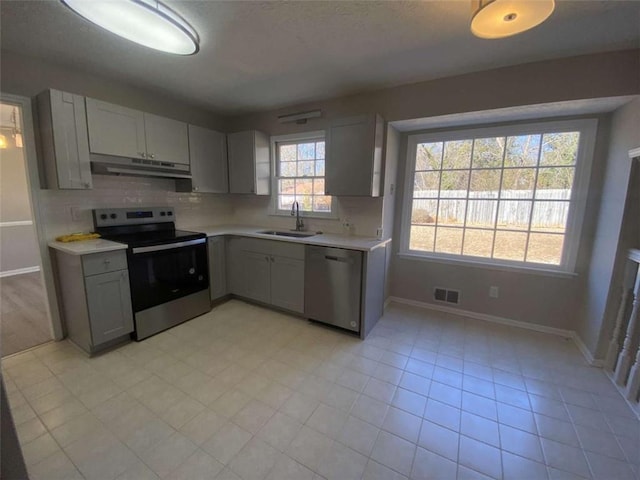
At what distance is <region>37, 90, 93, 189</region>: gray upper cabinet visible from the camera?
7.31 feet

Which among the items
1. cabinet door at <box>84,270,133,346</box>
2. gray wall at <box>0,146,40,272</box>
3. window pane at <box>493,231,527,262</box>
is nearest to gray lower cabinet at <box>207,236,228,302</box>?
cabinet door at <box>84,270,133,346</box>

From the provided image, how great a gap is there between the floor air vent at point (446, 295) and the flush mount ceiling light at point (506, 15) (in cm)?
255

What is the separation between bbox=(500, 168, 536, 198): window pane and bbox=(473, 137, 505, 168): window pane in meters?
0.15

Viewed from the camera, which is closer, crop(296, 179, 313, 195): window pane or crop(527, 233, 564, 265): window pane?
crop(527, 233, 564, 265): window pane

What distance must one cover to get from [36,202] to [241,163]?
6.75 feet

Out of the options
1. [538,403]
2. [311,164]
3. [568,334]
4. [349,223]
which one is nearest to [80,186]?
[311,164]

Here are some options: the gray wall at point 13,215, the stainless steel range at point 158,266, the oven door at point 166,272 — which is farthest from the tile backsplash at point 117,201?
the gray wall at point 13,215

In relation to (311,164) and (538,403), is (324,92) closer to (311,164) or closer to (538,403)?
(311,164)

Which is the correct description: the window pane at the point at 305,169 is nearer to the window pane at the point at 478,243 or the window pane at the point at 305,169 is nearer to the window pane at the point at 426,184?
the window pane at the point at 426,184

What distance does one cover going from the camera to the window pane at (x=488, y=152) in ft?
9.39

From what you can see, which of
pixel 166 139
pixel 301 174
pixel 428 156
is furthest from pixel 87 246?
pixel 428 156

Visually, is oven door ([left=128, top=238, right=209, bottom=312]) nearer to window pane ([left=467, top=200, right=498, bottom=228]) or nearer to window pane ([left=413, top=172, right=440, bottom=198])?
window pane ([left=413, top=172, right=440, bottom=198])

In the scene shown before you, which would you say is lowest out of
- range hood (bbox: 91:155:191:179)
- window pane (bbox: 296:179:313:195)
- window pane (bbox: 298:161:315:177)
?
window pane (bbox: 296:179:313:195)

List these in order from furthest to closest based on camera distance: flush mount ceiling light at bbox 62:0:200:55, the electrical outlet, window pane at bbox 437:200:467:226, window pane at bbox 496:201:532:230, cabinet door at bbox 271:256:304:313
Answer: window pane at bbox 437:200:467:226
cabinet door at bbox 271:256:304:313
window pane at bbox 496:201:532:230
the electrical outlet
flush mount ceiling light at bbox 62:0:200:55
